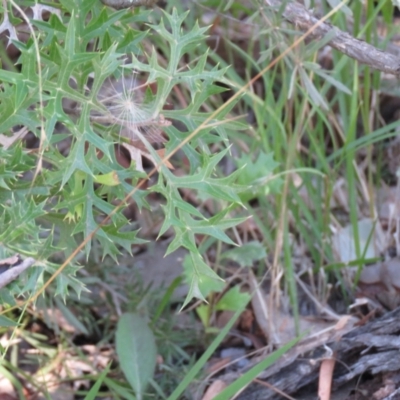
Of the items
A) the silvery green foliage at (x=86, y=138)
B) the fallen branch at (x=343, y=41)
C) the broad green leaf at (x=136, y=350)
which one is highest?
the fallen branch at (x=343, y=41)

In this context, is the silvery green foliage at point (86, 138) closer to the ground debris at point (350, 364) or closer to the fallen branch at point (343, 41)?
the fallen branch at point (343, 41)

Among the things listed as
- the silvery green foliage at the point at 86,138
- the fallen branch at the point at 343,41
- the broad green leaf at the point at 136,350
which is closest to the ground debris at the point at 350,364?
the broad green leaf at the point at 136,350

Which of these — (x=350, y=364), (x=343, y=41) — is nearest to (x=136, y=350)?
(x=350, y=364)

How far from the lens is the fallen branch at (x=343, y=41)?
4.18 ft

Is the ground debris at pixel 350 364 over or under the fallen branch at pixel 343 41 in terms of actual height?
under

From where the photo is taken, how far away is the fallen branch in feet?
4.18

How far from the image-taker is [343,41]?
4.36 ft

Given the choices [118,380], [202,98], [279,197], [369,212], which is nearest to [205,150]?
[202,98]

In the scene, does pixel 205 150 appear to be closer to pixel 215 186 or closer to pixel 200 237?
pixel 215 186

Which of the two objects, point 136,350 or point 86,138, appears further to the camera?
point 136,350

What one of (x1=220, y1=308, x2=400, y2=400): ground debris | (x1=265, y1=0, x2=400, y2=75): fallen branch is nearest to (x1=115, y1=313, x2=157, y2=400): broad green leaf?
(x1=220, y1=308, x2=400, y2=400): ground debris

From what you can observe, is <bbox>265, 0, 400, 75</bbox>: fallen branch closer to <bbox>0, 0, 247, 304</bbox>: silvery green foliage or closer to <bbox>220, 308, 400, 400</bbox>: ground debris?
<bbox>0, 0, 247, 304</bbox>: silvery green foliage

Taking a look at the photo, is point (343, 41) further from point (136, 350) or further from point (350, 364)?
point (136, 350)

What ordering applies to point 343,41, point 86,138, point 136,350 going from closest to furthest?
point 86,138 → point 343,41 → point 136,350
